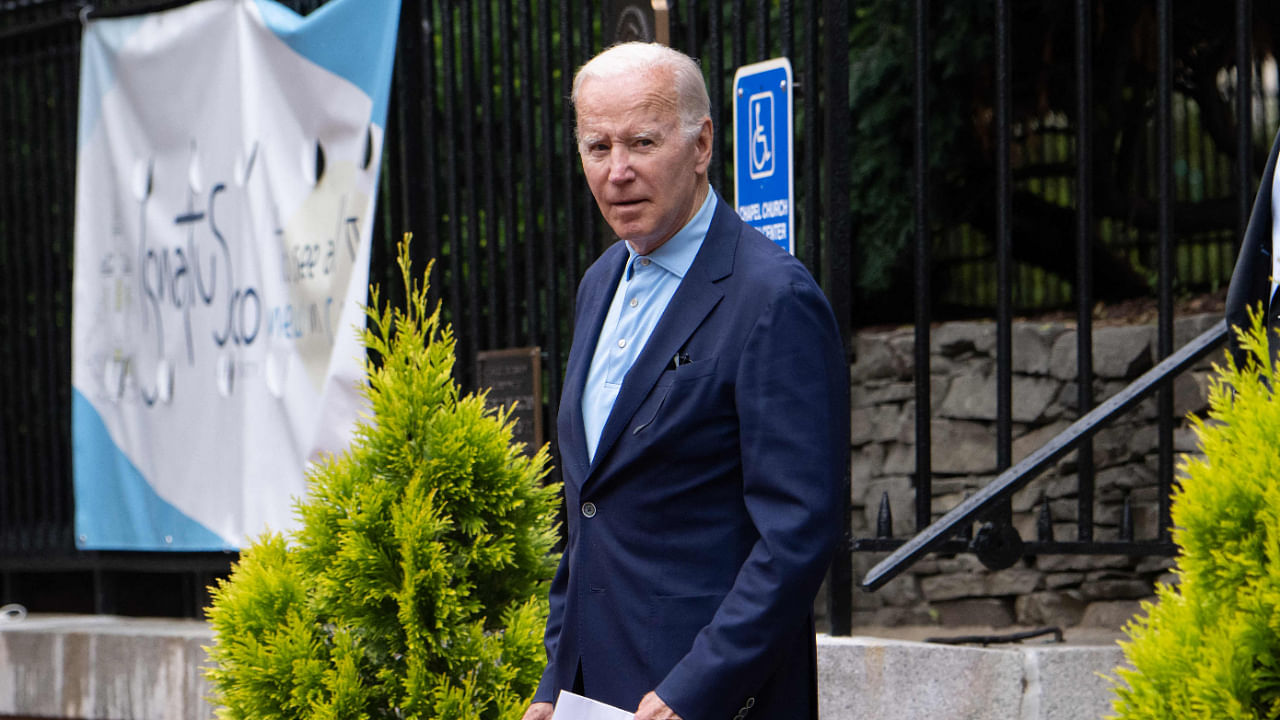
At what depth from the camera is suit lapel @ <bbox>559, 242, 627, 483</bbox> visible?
8.63 ft

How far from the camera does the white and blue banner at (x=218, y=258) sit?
6.23m

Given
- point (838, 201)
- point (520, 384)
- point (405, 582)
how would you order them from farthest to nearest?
point (520, 384)
point (838, 201)
point (405, 582)

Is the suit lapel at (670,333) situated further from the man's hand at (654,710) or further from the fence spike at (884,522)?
the fence spike at (884,522)

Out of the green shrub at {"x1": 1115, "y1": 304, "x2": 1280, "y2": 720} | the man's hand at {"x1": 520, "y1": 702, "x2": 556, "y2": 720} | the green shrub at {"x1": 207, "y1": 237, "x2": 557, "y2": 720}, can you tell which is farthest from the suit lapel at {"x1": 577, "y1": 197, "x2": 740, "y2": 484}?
the green shrub at {"x1": 207, "y1": 237, "x2": 557, "y2": 720}

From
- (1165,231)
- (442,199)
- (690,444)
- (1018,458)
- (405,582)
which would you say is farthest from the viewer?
(1018,458)

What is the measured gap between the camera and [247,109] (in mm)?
6527

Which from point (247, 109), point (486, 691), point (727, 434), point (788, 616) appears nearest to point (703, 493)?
point (727, 434)

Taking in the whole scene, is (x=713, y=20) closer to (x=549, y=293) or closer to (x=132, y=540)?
(x=549, y=293)

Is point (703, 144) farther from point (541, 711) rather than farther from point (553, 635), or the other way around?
point (541, 711)

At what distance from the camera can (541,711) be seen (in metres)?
2.73

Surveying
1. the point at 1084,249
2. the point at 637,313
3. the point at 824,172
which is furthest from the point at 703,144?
the point at 1084,249

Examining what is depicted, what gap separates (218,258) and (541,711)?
4.38 metres

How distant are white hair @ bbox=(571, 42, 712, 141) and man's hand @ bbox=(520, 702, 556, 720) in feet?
3.23

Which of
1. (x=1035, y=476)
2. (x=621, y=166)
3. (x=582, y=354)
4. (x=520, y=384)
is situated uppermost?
(x=621, y=166)
